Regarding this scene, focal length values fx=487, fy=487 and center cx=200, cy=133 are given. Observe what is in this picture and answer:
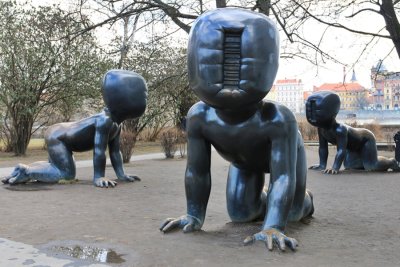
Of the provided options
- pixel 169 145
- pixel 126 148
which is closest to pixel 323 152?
pixel 126 148

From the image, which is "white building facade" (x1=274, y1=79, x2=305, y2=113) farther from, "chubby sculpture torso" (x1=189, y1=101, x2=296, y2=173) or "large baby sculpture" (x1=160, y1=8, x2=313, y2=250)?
"chubby sculpture torso" (x1=189, y1=101, x2=296, y2=173)

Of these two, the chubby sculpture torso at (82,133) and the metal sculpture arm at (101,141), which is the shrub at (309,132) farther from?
the metal sculpture arm at (101,141)

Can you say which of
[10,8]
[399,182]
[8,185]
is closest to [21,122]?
[10,8]

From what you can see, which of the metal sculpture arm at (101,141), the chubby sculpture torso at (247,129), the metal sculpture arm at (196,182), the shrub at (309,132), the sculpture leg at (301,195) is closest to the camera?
the chubby sculpture torso at (247,129)

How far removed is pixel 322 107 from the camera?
9742mm

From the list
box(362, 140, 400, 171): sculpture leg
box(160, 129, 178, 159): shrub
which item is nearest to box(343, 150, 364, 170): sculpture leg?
box(362, 140, 400, 171): sculpture leg

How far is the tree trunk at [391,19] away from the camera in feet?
48.8

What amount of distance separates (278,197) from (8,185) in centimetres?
574

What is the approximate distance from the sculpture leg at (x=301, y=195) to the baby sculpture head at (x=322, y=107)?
5368mm

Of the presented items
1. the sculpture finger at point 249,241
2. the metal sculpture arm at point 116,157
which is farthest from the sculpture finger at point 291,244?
the metal sculpture arm at point 116,157

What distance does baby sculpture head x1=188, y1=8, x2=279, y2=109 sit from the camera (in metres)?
3.27

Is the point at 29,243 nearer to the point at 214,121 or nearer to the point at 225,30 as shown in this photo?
the point at 214,121

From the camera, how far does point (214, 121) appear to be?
3689 millimetres

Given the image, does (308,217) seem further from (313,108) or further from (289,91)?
(289,91)
